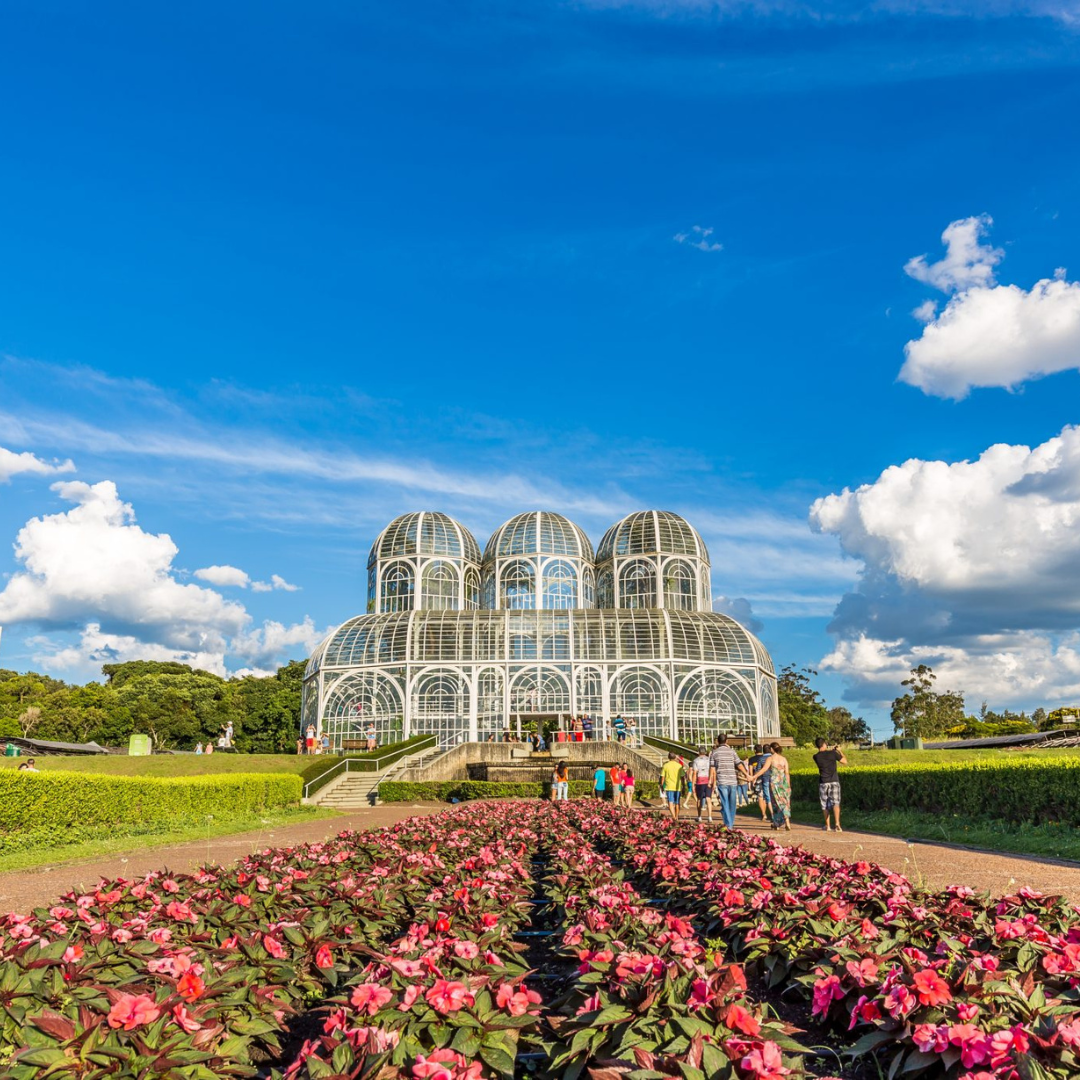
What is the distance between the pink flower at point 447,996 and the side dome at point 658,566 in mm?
43098

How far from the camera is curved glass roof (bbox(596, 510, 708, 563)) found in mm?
47156

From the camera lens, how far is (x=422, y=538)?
47000mm

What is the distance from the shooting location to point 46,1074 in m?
2.97

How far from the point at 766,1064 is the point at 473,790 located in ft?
82.0

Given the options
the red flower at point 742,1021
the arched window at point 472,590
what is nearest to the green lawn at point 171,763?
the arched window at point 472,590

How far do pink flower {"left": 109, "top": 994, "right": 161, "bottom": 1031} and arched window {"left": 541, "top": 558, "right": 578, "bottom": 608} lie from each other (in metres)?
43.2

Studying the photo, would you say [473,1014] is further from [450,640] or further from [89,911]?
[450,640]

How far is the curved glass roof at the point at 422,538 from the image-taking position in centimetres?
4694

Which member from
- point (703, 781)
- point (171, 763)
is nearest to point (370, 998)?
point (703, 781)

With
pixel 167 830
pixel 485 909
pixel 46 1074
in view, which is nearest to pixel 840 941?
pixel 485 909

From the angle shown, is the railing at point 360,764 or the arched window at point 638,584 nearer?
the railing at point 360,764

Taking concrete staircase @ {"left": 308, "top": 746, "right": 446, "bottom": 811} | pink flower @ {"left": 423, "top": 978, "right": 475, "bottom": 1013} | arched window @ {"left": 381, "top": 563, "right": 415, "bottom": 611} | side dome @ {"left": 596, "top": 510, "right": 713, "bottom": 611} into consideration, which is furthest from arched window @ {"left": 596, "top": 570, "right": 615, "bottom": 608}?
pink flower @ {"left": 423, "top": 978, "right": 475, "bottom": 1013}

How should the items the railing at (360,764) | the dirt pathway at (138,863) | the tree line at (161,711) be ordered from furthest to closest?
the tree line at (161,711), the railing at (360,764), the dirt pathway at (138,863)

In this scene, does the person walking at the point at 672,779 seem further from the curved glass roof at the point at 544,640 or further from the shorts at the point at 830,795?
the curved glass roof at the point at 544,640
